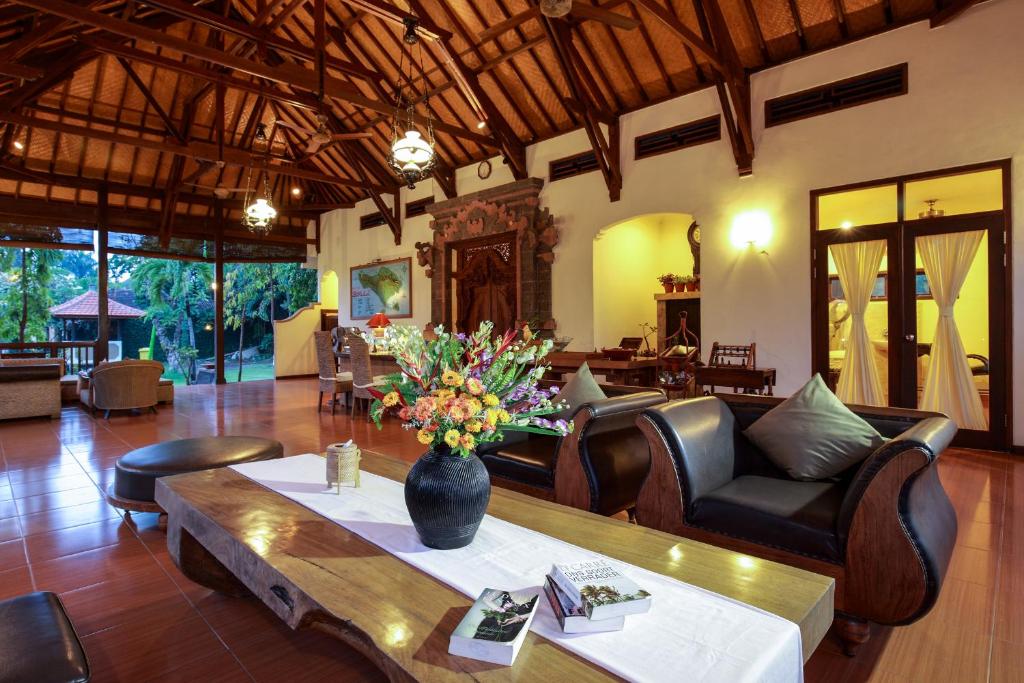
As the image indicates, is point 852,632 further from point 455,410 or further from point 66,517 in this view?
point 66,517

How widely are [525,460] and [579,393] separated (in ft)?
1.53

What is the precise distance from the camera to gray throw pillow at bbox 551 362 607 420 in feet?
9.45

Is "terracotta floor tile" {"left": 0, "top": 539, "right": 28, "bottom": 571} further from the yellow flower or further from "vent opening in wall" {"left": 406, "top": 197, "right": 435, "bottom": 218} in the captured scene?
"vent opening in wall" {"left": 406, "top": 197, "right": 435, "bottom": 218}

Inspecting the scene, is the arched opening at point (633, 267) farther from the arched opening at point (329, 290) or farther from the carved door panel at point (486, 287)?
the arched opening at point (329, 290)

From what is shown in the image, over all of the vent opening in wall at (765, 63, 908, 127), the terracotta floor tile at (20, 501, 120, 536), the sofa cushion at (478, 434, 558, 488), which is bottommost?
the terracotta floor tile at (20, 501, 120, 536)

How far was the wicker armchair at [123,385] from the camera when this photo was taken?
21.1ft

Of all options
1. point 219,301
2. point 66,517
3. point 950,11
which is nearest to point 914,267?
point 950,11

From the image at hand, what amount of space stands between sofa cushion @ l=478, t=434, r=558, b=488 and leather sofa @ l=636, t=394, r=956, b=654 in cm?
58

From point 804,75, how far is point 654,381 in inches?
144

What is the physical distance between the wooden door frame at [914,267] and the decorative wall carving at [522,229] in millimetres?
3493

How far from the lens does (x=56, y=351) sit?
30.0ft

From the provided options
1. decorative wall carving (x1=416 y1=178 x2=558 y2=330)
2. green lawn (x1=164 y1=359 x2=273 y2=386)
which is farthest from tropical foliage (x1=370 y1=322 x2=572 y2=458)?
green lawn (x1=164 y1=359 x2=273 y2=386)

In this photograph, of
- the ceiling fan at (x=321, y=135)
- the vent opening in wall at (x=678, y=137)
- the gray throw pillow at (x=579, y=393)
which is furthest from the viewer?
the ceiling fan at (x=321, y=135)

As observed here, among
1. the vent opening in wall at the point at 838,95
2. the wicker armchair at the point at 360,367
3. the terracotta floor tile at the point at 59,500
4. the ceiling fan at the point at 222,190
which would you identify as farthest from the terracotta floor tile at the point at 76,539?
the ceiling fan at the point at 222,190
